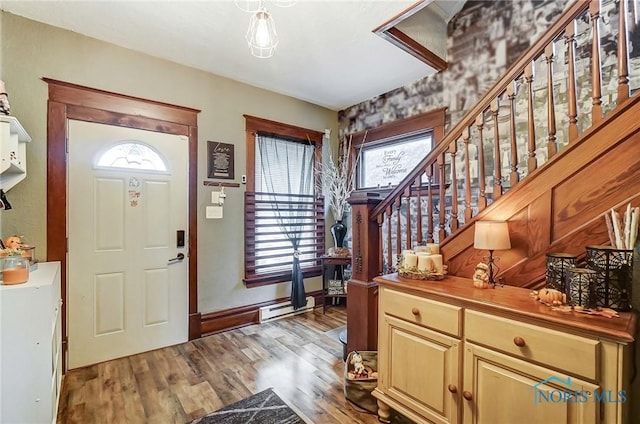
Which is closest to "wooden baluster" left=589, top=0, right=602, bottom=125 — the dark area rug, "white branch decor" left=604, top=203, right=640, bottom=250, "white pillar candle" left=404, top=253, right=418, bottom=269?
"white branch decor" left=604, top=203, right=640, bottom=250

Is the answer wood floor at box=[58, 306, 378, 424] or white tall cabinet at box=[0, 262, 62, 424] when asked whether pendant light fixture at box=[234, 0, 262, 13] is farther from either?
wood floor at box=[58, 306, 378, 424]

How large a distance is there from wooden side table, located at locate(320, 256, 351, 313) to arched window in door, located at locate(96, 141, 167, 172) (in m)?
2.26

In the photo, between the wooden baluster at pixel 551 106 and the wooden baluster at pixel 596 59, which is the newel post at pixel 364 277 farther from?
the wooden baluster at pixel 596 59

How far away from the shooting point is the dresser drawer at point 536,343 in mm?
1172

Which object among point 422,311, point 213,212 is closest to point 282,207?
point 213,212

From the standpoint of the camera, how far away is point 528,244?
171cm

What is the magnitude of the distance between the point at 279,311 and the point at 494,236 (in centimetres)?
290

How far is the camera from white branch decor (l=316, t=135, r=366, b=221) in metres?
4.30

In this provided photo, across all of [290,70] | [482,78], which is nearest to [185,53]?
[290,70]

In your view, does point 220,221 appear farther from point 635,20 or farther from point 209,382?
point 635,20

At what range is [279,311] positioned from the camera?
12.7 feet

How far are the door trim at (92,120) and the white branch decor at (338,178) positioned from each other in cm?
188

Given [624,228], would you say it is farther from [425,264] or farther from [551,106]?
[425,264]

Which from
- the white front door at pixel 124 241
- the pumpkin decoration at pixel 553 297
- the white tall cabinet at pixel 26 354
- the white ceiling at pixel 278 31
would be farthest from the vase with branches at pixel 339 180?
the white tall cabinet at pixel 26 354
